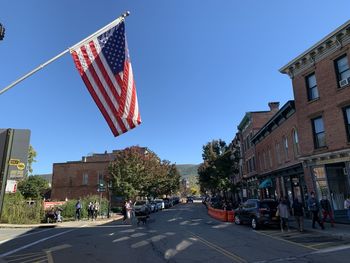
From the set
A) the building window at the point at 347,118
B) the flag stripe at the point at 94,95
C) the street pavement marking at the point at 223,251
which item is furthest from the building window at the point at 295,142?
the flag stripe at the point at 94,95

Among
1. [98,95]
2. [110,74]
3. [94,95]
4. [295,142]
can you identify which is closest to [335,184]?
[295,142]

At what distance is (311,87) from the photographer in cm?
2372

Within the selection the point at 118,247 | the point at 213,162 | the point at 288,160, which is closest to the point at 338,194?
the point at 288,160

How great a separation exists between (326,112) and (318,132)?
170cm

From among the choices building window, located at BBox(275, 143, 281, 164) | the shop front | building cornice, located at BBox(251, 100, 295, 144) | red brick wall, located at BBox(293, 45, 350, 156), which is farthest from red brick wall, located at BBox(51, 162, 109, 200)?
the shop front

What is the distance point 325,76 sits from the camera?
72.5 feet

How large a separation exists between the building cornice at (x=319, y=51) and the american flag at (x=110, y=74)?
14.2 meters

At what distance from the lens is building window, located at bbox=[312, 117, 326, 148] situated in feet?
74.6

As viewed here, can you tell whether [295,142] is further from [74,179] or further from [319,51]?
[74,179]

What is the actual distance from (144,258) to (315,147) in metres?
15.7

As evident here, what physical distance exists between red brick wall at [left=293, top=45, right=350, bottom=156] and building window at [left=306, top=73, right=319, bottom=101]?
232 millimetres

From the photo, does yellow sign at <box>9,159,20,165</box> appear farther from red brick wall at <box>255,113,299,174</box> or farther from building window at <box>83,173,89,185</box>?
building window at <box>83,173,89,185</box>

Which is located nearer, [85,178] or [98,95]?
[98,95]

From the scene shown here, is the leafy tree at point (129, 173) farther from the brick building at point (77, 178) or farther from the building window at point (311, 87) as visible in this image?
the building window at point (311, 87)
